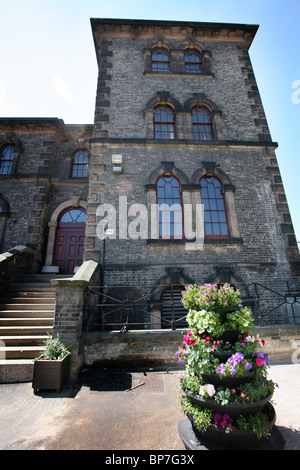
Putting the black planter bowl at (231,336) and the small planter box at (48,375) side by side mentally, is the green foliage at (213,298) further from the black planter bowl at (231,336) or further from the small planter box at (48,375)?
the small planter box at (48,375)

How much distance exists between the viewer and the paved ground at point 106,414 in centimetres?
258

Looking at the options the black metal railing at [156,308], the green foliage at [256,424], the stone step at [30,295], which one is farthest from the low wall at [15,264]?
the green foliage at [256,424]

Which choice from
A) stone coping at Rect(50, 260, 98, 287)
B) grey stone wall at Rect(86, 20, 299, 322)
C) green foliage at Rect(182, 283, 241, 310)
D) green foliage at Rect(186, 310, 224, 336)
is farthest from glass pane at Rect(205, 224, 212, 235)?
green foliage at Rect(186, 310, 224, 336)

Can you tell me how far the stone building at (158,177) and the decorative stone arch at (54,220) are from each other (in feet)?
0.17

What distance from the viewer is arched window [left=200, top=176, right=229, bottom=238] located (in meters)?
8.26

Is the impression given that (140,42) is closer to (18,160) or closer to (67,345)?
(18,160)

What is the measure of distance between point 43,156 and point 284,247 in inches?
488

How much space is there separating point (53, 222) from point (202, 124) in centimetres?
854

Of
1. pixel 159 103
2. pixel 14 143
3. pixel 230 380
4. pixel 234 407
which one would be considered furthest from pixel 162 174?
pixel 14 143

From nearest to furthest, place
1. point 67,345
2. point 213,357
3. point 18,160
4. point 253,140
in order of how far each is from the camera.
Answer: point 213,357 < point 67,345 < point 253,140 < point 18,160

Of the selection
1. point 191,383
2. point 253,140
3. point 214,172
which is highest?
point 253,140

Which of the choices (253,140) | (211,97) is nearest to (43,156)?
(211,97)

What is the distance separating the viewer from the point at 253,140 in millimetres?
9438

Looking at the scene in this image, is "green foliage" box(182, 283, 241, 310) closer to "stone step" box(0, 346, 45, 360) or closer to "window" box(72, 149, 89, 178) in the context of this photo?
"stone step" box(0, 346, 45, 360)
